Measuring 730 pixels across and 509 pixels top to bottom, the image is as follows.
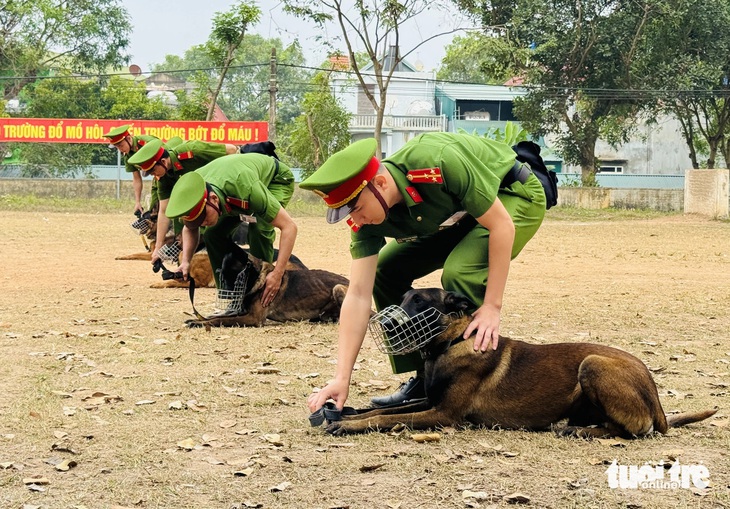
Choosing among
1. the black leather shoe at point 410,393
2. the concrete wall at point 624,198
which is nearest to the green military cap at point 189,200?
the black leather shoe at point 410,393

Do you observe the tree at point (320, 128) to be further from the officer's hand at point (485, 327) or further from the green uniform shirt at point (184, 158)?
the officer's hand at point (485, 327)

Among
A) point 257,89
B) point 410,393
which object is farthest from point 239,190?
point 257,89

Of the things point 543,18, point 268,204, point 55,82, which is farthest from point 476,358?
point 55,82

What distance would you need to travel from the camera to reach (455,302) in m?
5.23

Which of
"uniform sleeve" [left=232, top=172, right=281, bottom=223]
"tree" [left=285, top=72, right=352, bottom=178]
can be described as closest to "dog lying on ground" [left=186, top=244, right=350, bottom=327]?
"uniform sleeve" [left=232, top=172, right=281, bottom=223]

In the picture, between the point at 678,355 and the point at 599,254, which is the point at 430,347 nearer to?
the point at 678,355

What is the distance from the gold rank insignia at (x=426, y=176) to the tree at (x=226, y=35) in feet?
107

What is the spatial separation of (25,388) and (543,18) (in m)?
31.7

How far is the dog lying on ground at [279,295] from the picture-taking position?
928 centimetres

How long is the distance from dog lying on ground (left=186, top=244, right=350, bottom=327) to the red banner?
23386mm

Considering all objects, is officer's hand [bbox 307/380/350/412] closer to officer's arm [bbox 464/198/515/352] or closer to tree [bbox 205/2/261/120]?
officer's arm [bbox 464/198/515/352]

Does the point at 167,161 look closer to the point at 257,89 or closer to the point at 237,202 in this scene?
the point at 237,202

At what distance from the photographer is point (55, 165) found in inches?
1598

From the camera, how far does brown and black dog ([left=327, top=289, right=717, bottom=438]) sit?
518cm
